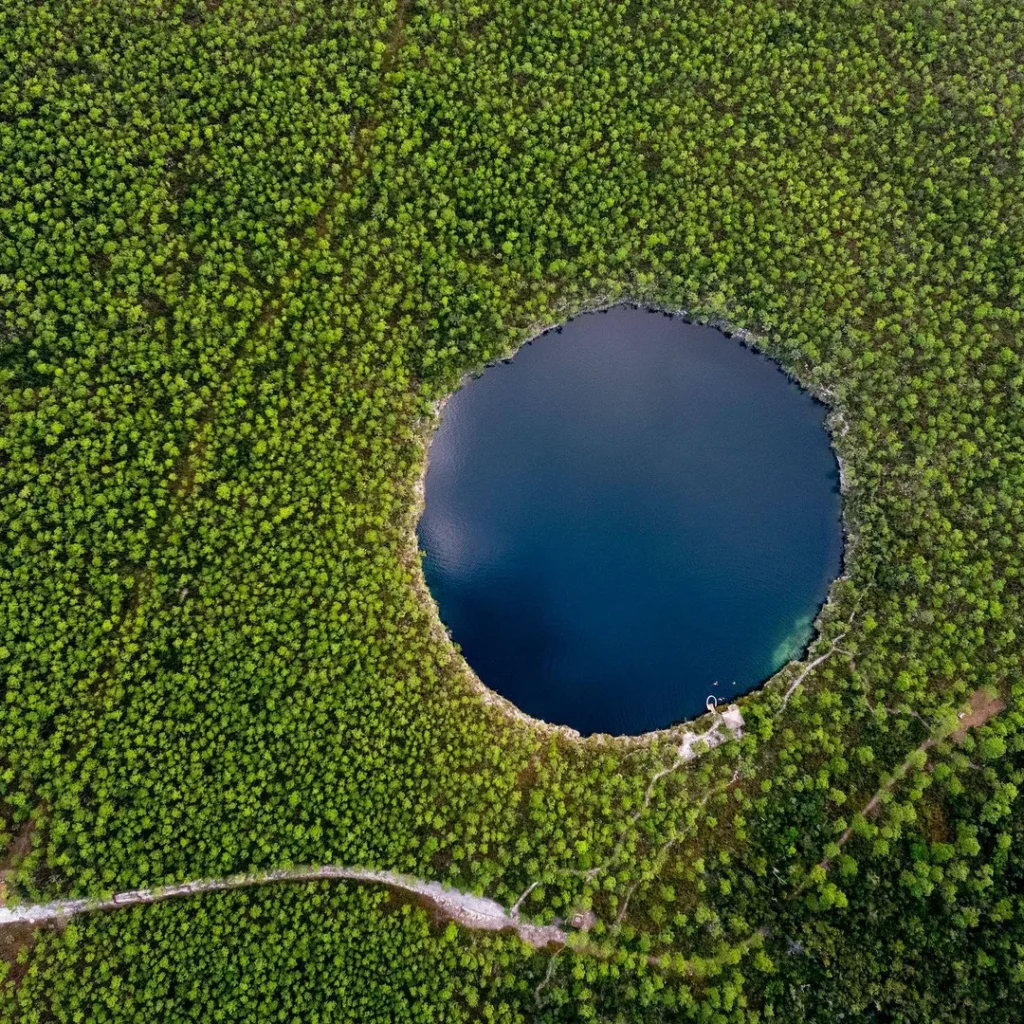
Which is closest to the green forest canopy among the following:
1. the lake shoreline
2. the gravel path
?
the lake shoreline

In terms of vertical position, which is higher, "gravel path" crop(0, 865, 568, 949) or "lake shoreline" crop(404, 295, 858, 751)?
"lake shoreline" crop(404, 295, 858, 751)

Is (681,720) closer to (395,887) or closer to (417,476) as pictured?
(395,887)

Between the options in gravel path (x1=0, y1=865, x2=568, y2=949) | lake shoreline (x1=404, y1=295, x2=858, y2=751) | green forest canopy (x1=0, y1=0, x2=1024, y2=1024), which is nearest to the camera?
green forest canopy (x1=0, y1=0, x2=1024, y2=1024)

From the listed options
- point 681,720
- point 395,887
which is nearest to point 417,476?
point 681,720

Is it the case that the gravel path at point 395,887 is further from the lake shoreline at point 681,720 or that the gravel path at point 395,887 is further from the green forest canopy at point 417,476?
the lake shoreline at point 681,720

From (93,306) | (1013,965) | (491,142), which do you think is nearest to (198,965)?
(93,306)

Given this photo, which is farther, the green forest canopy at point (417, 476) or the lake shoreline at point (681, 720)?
the lake shoreline at point (681, 720)

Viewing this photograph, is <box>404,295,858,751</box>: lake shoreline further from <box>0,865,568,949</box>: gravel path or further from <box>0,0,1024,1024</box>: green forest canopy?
<box>0,865,568,949</box>: gravel path

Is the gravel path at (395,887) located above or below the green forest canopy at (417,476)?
below

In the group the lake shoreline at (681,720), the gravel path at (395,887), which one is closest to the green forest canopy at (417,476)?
the lake shoreline at (681,720)
